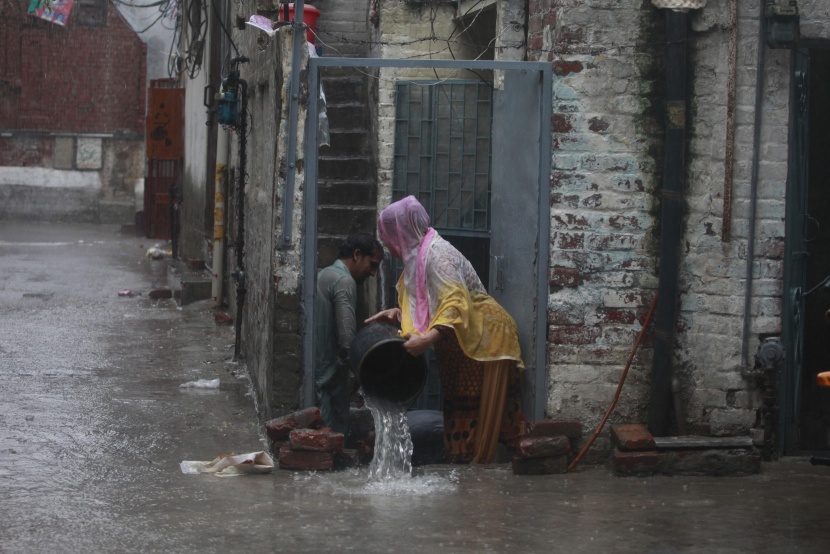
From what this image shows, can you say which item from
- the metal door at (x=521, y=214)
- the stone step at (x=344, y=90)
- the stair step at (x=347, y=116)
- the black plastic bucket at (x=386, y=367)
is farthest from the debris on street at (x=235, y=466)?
the stone step at (x=344, y=90)

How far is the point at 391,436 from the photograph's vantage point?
644 cm

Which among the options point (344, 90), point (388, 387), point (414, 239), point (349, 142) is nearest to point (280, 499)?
point (388, 387)

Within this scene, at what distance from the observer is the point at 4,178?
34.4 meters

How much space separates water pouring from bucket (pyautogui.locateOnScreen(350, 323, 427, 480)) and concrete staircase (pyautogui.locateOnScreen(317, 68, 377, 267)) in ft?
10.0

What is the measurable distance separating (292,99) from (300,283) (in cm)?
108

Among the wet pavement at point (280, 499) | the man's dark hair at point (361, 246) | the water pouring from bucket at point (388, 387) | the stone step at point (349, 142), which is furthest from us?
the stone step at point (349, 142)

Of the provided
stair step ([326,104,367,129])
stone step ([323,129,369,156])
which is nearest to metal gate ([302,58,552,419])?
stone step ([323,129,369,156])

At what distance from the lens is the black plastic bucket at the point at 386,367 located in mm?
6230

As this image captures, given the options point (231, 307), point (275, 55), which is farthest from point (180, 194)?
point (275, 55)

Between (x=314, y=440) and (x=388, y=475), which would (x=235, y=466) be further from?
(x=388, y=475)

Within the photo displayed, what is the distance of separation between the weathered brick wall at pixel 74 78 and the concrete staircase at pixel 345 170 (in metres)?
24.4

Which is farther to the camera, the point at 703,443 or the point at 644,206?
the point at 644,206

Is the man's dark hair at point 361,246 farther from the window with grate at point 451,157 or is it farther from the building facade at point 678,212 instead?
the window with grate at point 451,157

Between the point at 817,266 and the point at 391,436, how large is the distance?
2.59 meters
